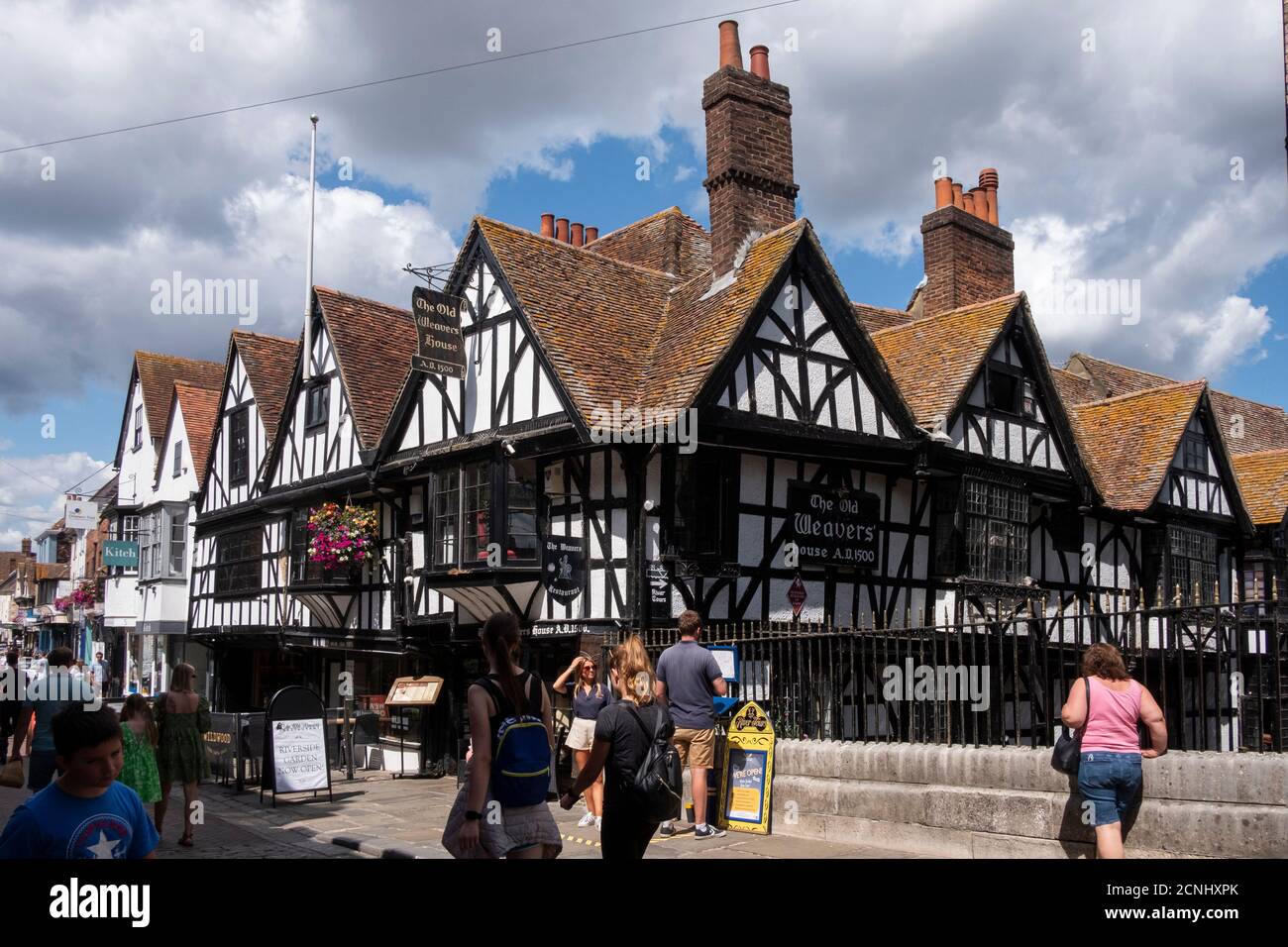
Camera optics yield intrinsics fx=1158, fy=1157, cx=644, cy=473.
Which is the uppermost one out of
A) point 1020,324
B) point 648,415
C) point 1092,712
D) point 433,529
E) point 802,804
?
point 1020,324

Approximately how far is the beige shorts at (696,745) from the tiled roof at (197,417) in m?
20.4

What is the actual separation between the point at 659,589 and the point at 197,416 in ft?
60.4

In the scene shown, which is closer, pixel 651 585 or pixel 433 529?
pixel 651 585

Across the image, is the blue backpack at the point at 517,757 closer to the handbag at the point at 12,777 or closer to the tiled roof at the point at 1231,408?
the handbag at the point at 12,777

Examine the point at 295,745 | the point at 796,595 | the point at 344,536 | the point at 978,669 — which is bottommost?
the point at 295,745

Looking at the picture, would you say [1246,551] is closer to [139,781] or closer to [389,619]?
[389,619]

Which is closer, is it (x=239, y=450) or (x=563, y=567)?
(x=563, y=567)

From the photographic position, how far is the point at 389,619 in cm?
1825

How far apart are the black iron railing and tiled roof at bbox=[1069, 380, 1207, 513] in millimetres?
2268

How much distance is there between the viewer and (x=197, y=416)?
28.0 metres

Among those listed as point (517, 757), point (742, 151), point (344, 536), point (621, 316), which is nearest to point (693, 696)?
point (517, 757)

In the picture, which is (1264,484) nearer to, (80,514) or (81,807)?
(81,807)
